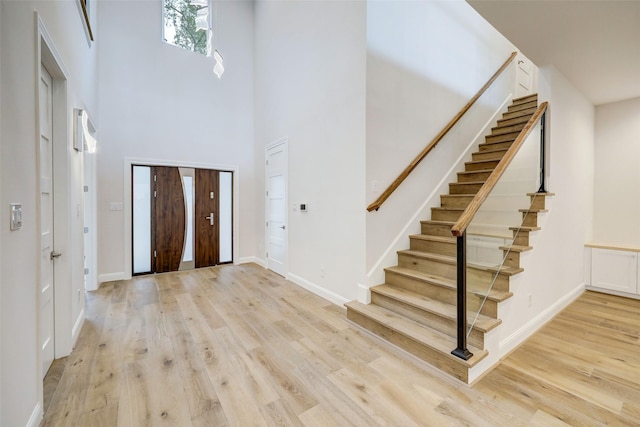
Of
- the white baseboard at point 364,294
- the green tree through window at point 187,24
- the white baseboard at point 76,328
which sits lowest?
the white baseboard at point 76,328

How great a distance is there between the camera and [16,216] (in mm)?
1380

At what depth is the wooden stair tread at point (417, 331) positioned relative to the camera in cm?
202

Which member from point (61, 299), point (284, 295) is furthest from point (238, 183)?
point (61, 299)

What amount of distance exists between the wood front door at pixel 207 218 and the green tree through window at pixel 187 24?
7.77 feet

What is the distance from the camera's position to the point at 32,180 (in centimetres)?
157

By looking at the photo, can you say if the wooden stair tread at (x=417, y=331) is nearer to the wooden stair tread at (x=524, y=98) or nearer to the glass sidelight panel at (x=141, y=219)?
the glass sidelight panel at (x=141, y=219)

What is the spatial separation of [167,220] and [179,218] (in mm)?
192

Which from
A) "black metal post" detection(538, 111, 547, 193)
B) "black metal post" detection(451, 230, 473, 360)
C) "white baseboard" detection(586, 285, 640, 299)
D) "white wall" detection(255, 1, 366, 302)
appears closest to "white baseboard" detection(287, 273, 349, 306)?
"white wall" detection(255, 1, 366, 302)

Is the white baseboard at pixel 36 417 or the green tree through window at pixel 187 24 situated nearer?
the white baseboard at pixel 36 417

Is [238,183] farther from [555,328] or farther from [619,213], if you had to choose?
[619,213]

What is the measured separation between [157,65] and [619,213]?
7.45 metres

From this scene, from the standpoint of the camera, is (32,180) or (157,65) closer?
(32,180)

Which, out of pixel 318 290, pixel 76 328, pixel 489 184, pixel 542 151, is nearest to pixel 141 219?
pixel 76 328

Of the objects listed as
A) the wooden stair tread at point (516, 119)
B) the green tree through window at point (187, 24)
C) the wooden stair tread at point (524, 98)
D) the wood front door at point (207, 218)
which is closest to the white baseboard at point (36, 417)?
the wood front door at point (207, 218)
